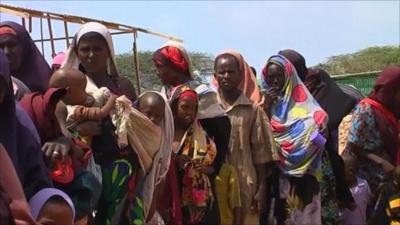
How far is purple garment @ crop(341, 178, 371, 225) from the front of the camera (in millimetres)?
7797

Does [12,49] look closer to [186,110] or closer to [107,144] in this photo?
[107,144]

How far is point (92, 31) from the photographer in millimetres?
5441

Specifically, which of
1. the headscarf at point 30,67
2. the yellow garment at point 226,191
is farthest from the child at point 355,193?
the headscarf at point 30,67

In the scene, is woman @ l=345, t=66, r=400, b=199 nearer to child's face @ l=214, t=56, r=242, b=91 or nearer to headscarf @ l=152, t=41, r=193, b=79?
child's face @ l=214, t=56, r=242, b=91

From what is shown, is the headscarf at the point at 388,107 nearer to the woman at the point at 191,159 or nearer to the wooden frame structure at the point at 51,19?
the woman at the point at 191,159

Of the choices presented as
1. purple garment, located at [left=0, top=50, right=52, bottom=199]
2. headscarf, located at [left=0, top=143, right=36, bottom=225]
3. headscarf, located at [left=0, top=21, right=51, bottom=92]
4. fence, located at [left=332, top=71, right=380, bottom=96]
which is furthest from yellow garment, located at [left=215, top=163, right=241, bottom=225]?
fence, located at [left=332, top=71, right=380, bottom=96]

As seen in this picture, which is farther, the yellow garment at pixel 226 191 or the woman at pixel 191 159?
the yellow garment at pixel 226 191

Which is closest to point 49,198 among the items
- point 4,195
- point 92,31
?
point 4,195

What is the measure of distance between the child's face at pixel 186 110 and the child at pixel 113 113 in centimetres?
51

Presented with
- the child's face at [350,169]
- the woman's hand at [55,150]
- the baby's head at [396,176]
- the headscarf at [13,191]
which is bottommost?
the child's face at [350,169]

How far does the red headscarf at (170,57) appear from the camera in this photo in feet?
21.1

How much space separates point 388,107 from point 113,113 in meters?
2.98

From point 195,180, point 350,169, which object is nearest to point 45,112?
point 195,180

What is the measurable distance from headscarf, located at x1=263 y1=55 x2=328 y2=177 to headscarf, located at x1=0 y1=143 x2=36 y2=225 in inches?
171
